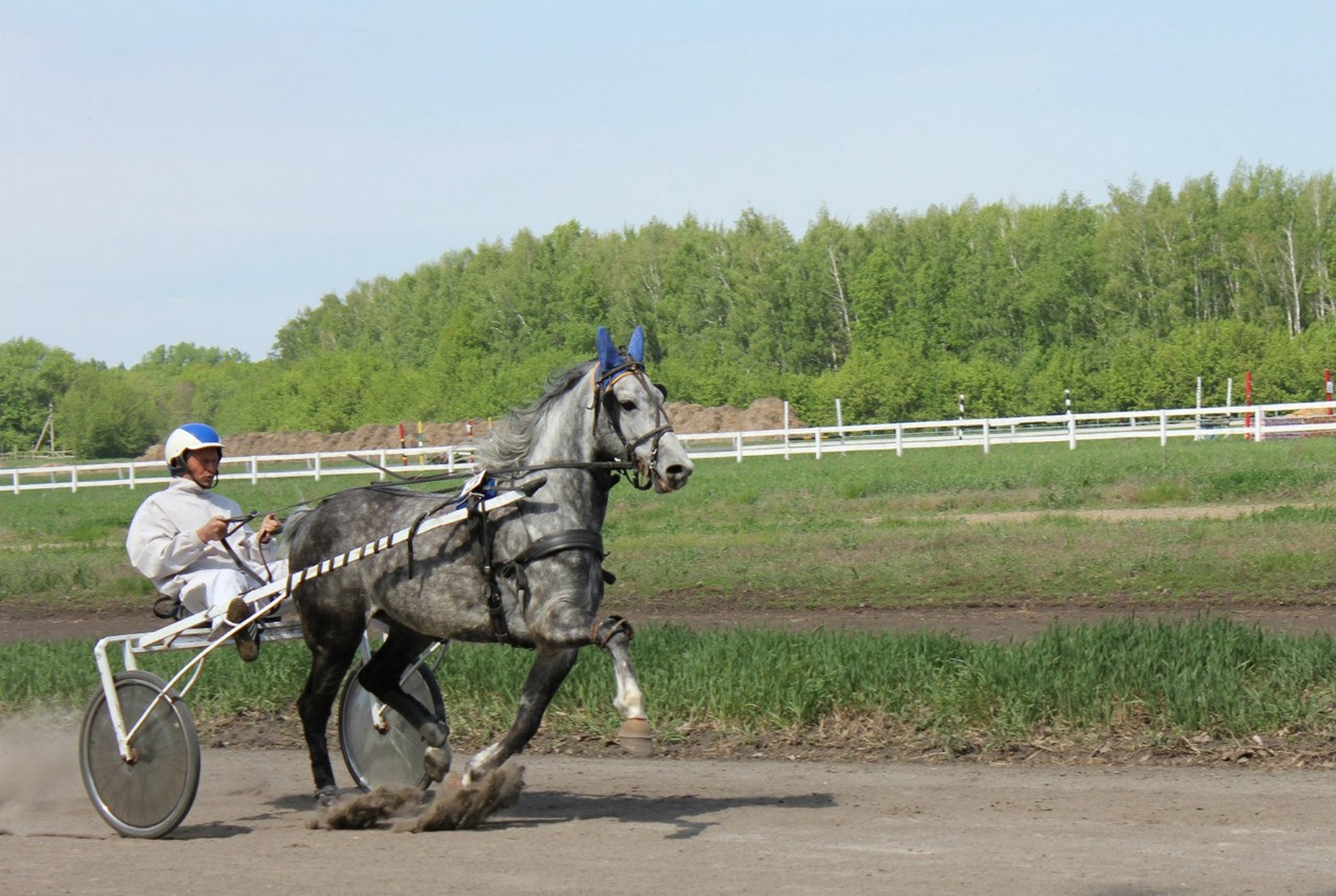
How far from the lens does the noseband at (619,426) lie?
6.66 metres

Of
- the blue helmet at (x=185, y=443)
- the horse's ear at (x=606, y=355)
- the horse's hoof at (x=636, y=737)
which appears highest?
the horse's ear at (x=606, y=355)

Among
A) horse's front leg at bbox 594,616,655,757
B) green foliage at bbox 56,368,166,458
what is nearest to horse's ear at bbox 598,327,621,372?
horse's front leg at bbox 594,616,655,757

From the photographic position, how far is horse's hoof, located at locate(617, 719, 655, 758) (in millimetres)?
6191

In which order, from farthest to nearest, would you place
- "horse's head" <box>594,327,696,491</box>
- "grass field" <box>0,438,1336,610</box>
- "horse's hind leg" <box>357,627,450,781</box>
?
"grass field" <box>0,438,1336,610</box>, "horse's hind leg" <box>357,627,450,781</box>, "horse's head" <box>594,327,696,491</box>

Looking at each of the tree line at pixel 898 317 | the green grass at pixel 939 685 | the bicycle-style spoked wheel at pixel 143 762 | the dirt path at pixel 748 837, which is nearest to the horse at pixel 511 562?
the dirt path at pixel 748 837

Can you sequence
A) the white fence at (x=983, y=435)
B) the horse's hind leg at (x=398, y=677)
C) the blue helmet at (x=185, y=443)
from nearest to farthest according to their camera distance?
the horse's hind leg at (x=398, y=677) → the blue helmet at (x=185, y=443) → the white fence at (x=983, y=435)

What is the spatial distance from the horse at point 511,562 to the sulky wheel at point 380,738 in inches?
9.7

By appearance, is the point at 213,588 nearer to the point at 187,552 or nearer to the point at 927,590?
the point at 187,552

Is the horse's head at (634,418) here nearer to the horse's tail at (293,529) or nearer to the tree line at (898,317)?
the horse's tail at (293,529)

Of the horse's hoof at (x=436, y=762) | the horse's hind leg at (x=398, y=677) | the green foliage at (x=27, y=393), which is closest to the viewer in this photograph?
the horse's hoof at (x=436, y=762)

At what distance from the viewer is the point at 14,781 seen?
26.8ft

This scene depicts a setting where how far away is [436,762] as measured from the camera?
7074 mm

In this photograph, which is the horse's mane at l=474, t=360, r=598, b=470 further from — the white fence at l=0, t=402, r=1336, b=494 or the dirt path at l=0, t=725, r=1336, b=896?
the white fence at l=0, t=402, r=1336, b=494

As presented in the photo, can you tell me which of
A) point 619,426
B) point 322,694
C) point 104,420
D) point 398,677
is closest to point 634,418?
point 619,426
